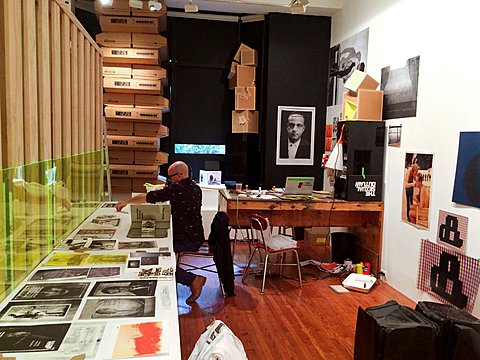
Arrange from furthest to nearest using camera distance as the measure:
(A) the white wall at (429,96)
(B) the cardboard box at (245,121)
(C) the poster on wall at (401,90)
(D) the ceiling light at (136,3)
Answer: (B) the cardboard box at (245,121)
(D) the ceiling light at (136,3)
(C) the poster on wall at (401,90)
(A) the white wall at (429,96)

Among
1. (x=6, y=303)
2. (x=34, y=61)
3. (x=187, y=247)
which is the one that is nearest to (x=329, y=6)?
(x=187, y=247)

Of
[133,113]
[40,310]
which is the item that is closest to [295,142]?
[133,113]

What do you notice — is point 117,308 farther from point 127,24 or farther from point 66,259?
point 127,24

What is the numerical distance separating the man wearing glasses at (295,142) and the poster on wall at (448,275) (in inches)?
115

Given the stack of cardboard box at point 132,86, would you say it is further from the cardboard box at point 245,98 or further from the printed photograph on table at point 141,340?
the printed photograph on table at point 141,340

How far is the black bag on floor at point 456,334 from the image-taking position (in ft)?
9.17

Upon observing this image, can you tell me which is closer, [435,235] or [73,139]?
[73,139]

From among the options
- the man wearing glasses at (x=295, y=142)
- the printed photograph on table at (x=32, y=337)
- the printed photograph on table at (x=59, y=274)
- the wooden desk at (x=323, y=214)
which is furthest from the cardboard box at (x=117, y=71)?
the printed photograph on table at (x=32, y=337)

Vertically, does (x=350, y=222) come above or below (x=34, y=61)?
below

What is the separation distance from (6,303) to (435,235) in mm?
3664

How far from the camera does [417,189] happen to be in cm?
444

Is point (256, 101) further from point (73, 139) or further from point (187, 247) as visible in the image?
point (73, 139)

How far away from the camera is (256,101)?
Answer: 707 centimetres

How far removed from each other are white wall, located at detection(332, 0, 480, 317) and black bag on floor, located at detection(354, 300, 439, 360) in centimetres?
93
